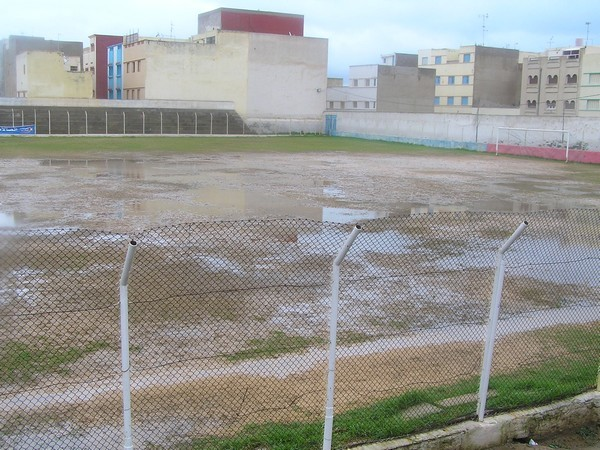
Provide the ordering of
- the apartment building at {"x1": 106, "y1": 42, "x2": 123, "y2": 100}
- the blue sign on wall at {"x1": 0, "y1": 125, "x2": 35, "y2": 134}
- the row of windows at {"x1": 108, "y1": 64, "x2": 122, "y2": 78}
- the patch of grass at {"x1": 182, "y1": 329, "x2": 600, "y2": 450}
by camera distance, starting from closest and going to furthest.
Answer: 1. the patch of grass at {"x1": 182, "y1": 329, "x2": 600, "y2": 450}
2. the blue sign on wall at {"x1": 0, "y1": 125, "x2": 35, "y2": 134}
3. the apartment building at {"x1": 106, "y1": 42, "x2": 123, "y2": 100}
4. the row of windows at {"x1": 108, "y1": 64, "x2": 122, "y2": 78}

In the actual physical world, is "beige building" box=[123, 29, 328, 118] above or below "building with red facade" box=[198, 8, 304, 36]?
below

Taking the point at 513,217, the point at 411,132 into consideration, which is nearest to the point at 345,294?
the point at 513,217

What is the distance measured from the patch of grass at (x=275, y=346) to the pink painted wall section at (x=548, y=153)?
37.1m

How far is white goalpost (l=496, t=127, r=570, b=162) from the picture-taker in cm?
4438

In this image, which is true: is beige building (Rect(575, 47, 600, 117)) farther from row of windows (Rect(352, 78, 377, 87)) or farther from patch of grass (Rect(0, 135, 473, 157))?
patch of grass (Rect(0, 135, 473, 157))

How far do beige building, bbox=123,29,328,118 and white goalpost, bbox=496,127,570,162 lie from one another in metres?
26.3

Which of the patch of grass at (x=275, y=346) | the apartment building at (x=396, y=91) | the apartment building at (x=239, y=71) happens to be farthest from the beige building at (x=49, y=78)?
the patch of grass at (x=275, y=346)

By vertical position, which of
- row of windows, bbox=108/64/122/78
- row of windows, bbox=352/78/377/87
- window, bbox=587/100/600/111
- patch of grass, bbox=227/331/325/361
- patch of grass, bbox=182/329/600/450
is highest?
row of windows, bbox=352/78/377/87

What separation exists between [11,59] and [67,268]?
8052cm

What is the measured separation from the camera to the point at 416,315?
10.1 meters

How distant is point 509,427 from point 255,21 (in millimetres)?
78227

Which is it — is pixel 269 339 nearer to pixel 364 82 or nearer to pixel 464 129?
pixel 464 129

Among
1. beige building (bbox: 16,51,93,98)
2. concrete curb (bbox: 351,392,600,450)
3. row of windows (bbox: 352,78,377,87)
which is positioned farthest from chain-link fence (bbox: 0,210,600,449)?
row of windows (bbox: 352,78,377,87)

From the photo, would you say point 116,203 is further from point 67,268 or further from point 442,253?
point 442,253
